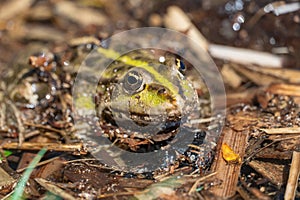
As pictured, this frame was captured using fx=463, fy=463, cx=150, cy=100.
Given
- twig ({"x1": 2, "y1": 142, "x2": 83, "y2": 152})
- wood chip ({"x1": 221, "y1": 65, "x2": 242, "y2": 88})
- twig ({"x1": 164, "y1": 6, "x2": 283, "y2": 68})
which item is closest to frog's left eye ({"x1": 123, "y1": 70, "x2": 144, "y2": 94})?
twig ({"x1": 2, "y1": 142, "x2": 83, "y2": 152})

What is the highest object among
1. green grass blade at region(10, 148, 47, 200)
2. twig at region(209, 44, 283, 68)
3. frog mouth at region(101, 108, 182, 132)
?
twig at region(209, 44, 283, 68)

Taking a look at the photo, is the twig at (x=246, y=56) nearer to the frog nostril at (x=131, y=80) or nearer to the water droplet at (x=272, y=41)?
the water droplet at (x=272, y=41)

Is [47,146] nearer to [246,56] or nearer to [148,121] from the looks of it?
[148,121]

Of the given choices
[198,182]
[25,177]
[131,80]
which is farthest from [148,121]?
[25,177]

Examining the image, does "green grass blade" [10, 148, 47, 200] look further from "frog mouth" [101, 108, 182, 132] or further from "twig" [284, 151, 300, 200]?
"twig" [284, 151, 300, 200]

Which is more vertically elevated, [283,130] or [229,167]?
[283,130]

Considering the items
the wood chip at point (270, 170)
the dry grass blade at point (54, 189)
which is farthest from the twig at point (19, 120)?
the wood chip at point (270, 170)
